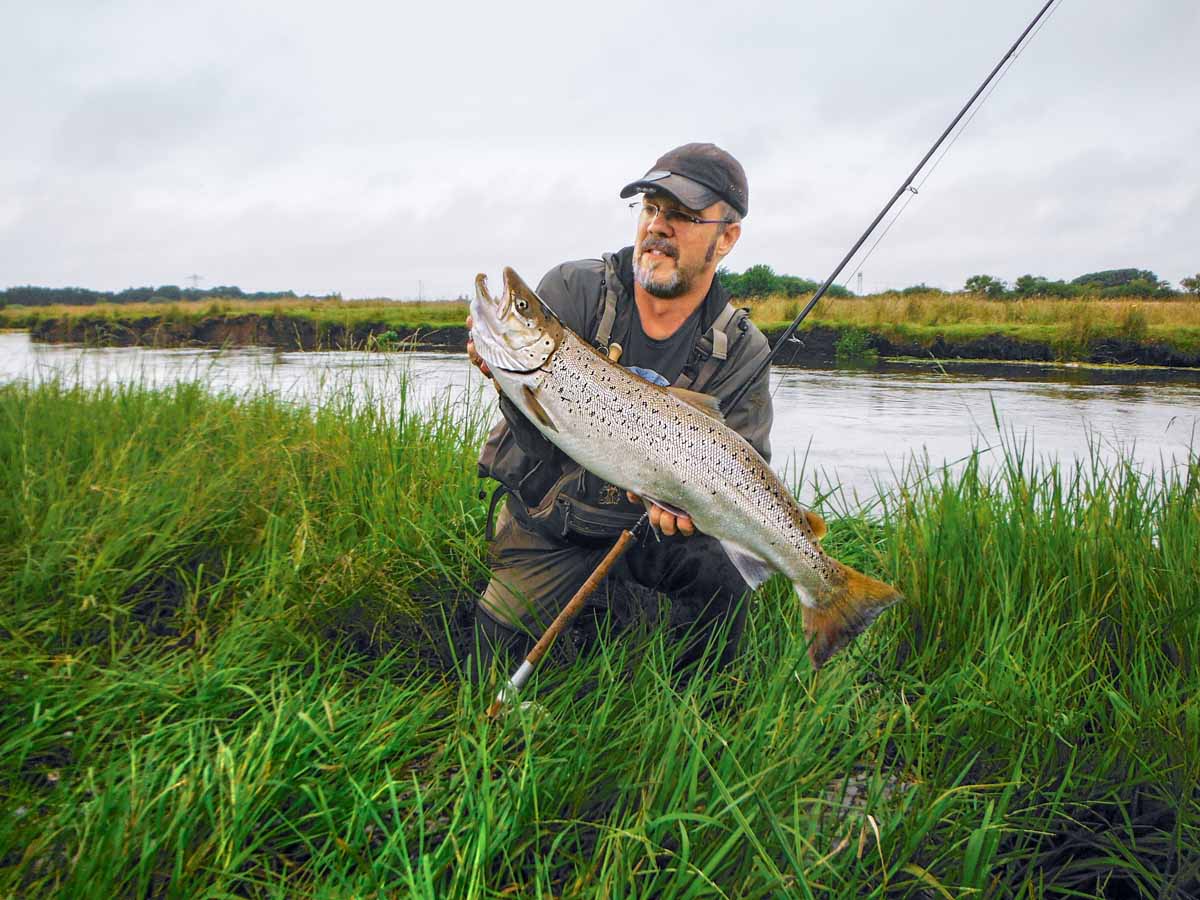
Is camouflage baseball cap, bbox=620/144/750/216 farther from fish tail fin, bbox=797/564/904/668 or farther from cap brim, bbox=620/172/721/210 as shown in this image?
fish tail fin, bbox=797/564/904/668

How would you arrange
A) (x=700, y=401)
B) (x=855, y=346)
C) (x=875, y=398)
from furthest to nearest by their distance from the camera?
(x=855, y=346), (x=875, y=398), (x=700, y=401)

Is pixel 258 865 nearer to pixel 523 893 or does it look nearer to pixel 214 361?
pixel 523 893

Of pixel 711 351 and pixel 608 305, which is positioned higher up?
pixel 608 305

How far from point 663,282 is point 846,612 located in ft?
4.86

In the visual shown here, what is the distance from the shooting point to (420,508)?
389cm

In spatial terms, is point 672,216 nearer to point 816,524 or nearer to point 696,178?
point 696,178

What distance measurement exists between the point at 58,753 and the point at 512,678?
1238mm

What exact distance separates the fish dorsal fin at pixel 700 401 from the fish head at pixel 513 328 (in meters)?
0.42

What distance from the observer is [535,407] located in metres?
2.68

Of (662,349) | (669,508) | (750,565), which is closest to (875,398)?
(662,349)

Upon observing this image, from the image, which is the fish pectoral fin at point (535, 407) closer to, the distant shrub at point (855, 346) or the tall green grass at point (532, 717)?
the tall green grass at point (532, 717)

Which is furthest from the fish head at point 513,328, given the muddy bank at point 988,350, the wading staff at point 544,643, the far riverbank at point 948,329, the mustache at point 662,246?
the muddy bank at point 988,350

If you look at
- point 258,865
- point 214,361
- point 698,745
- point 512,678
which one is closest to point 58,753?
point 258,865

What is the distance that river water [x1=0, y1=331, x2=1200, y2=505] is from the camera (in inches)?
225
